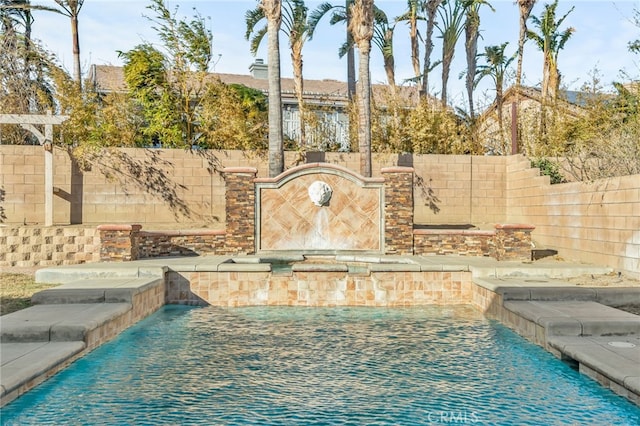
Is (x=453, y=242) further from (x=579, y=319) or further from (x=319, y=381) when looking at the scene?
(x=319, y=381)

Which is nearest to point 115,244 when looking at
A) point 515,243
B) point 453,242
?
point 453,242

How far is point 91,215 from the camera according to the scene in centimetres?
1592

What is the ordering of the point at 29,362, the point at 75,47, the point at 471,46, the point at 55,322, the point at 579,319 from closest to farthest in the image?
the point at 29,362
the point at 55,322
the point at 579,319
the point at 75,47
the point at 471,46

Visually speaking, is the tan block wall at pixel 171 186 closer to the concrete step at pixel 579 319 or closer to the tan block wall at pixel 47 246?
the tan block wall at pixel 47 246

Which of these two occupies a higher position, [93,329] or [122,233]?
[122,233]

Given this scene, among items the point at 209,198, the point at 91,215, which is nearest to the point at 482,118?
the point at 209,198

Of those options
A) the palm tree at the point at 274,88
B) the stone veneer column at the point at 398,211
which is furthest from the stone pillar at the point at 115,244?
the stone veneer column at the point at 398,211

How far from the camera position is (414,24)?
83.4 ft

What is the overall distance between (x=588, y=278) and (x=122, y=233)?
9551 mm

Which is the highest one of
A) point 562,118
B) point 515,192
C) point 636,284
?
point 562,118

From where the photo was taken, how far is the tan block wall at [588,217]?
1044 cm

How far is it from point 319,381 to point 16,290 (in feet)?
21.1

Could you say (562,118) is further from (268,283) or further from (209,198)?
(268,283)

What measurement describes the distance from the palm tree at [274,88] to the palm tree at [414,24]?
437 inches
